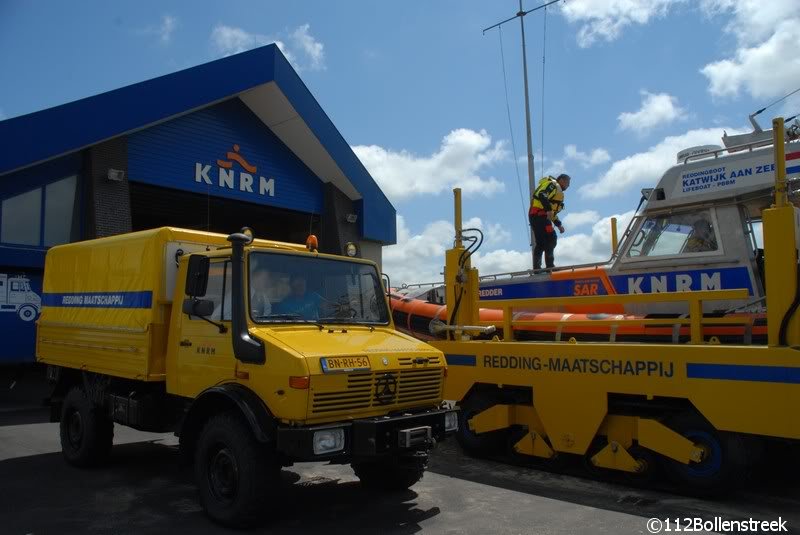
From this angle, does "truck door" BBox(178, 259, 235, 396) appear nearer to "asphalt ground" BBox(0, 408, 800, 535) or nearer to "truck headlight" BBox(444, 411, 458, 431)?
"asphalt ground" BBox(0, 408, 800, 535)

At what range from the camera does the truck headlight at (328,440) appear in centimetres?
454

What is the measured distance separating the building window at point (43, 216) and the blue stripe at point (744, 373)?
43.0ft

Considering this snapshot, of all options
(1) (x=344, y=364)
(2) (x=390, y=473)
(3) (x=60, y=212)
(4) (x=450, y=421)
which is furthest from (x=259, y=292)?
(3) (x=60, y=212)

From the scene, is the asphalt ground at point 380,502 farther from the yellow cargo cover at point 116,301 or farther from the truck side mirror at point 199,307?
the truck side mirror at point 199,307

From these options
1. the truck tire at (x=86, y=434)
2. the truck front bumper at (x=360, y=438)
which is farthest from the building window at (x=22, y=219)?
the truck front bumper at (x=360, y=438)

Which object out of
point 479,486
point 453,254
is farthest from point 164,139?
point 479,486

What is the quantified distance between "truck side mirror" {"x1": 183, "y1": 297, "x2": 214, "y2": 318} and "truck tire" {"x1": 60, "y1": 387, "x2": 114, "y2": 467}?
2552 millimetres

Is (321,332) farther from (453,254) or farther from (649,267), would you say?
(649,267)

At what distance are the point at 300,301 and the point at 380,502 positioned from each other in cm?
202

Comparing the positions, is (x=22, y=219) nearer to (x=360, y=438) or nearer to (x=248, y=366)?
(x=248, y=366)

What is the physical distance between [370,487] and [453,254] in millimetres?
3059

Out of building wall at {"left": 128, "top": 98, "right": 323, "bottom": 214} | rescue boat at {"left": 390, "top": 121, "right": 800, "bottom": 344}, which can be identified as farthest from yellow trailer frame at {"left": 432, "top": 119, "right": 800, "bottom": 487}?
building wall at {"left": 128, "top": 98, "right": 323, "bottom": 214}

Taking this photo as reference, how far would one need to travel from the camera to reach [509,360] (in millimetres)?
7016

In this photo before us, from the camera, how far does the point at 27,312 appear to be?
44.4 feet
